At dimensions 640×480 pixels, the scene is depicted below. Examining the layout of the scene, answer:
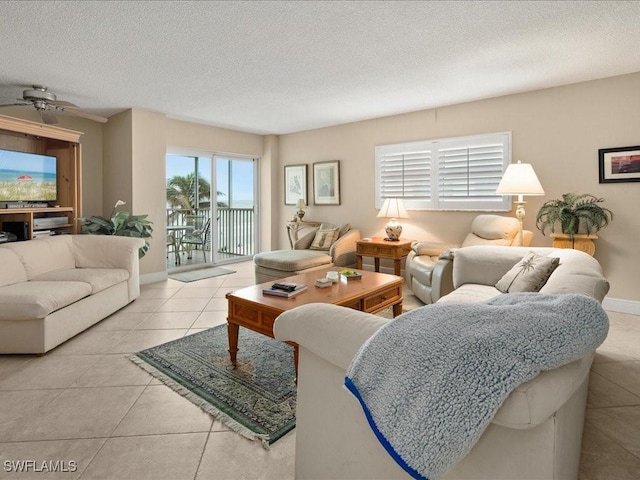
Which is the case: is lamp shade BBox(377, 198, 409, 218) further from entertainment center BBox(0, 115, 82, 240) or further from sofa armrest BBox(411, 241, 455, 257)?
entertainment center BBox(0, 115, 82, 240)

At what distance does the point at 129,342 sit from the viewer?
116 inches

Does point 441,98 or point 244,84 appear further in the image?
point 441,98

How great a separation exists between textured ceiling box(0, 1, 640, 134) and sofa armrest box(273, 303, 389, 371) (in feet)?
6.67

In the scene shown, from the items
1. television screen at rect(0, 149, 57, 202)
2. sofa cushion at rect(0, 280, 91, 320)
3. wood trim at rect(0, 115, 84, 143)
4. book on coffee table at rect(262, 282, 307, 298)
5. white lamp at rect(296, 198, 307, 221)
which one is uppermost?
wood trim at rect(0, 115, 84, 143)

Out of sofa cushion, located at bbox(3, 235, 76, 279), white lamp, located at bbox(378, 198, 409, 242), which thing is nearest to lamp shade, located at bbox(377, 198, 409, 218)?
white lamp, located at bbox(378, 198, 409, 242)

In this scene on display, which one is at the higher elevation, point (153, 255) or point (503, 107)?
point (503, 107)

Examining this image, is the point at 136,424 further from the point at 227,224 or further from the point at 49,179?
the point at 227,224

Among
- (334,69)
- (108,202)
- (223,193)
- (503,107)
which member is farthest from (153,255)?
(503,107)

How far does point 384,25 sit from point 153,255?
13.9 feet

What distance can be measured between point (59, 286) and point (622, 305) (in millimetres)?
5290

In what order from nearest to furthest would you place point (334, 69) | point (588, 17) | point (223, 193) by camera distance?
point (588, 17), point (334, 69), point (223, 193)

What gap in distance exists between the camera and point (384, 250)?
15.9 ft

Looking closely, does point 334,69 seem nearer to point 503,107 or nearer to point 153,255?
point 503,107

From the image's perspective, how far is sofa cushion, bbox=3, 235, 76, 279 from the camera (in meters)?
3.35
